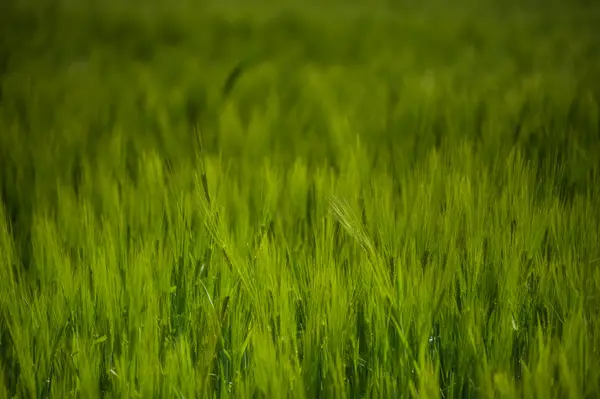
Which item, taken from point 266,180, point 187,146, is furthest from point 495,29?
point 266,180

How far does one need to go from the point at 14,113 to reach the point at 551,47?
168cm

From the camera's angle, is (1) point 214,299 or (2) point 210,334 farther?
(1) point 214,299

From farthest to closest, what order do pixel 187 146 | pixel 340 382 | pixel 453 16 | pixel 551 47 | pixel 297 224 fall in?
1. pixel 453 16
2. pixel 551 47
3. pixel 187 146
4. pixel 297 224
5. pixel 340 382

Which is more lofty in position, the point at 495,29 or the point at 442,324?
the point at 495,29

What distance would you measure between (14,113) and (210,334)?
3.56 ft

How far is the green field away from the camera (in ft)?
2.26

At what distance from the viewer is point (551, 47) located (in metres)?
2.22

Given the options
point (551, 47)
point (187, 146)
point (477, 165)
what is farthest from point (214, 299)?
point (551, 47)

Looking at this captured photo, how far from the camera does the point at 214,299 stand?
816 mm

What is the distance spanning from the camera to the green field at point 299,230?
69 cm

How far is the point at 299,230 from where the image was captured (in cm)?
101

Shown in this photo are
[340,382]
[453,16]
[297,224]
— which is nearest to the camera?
[340,382]

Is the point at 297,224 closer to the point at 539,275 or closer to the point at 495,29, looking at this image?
the point at 539,275

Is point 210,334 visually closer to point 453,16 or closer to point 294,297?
point 294,297
